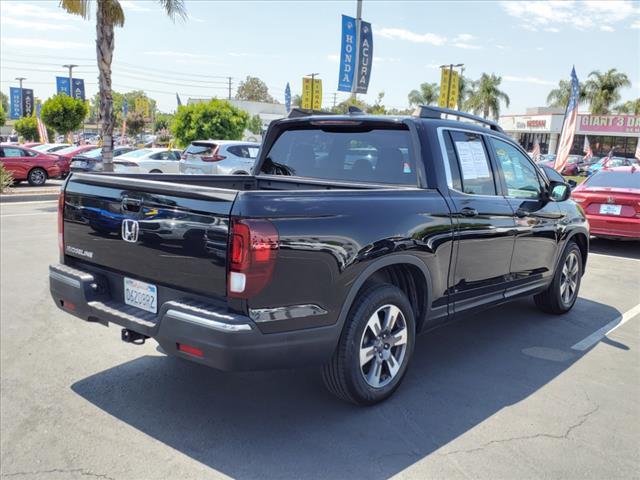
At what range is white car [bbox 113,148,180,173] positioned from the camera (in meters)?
19.0

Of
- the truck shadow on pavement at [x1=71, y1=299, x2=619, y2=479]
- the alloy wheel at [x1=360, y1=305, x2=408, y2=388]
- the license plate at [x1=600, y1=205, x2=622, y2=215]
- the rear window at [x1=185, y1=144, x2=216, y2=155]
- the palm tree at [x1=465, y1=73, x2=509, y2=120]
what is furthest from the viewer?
the palm tree at [x1=465, y1=73, x2=509, y2=120]

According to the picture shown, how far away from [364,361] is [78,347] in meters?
2.52

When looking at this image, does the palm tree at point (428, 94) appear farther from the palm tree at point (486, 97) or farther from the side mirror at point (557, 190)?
the side mirror at point (557, 190)

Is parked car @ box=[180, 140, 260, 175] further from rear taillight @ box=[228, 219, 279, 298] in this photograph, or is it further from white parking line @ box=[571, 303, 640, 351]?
rear taillight @ box=[228, 219, 279, 298]

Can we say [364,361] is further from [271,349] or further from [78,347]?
[78,347]

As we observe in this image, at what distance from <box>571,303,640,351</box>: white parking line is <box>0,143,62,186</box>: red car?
20.0 metres

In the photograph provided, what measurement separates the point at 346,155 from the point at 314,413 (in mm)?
1989

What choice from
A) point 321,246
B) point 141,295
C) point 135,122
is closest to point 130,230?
point 141,295

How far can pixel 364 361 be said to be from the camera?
11.5 ft

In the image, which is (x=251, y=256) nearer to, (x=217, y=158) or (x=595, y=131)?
(x=217, y=158)

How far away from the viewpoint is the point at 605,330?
18.1 ft

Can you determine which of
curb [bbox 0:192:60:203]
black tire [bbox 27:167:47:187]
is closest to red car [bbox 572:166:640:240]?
curb [bbox 0:192:60:203]

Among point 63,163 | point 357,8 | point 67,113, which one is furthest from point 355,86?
point 67,113

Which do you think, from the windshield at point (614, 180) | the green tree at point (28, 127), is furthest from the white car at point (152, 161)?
the green tree at point (28, 127)
